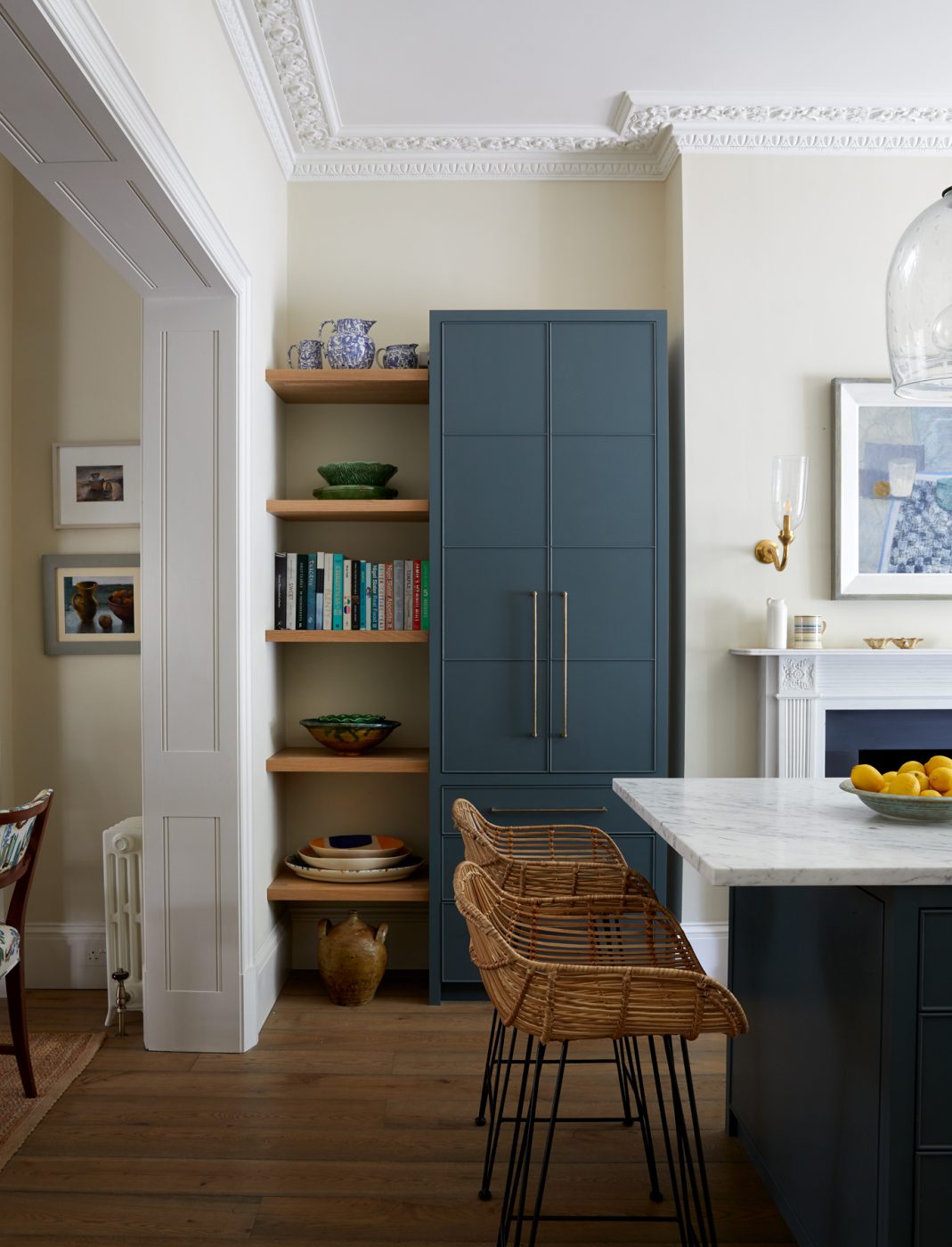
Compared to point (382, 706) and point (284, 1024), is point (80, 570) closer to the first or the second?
point (382, 706)

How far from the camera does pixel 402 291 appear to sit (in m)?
3.95

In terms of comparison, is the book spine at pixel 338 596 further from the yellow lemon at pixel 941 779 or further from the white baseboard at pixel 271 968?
the yellow lemon at pixel 941 779

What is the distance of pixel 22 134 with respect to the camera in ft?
6.74

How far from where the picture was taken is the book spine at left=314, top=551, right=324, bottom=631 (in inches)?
144

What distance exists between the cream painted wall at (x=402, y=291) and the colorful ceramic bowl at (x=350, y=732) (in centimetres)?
27

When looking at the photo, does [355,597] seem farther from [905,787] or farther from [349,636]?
[905,787]

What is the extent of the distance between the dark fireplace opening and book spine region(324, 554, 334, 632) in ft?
6.11

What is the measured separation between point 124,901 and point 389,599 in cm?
140

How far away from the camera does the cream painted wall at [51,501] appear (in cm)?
371

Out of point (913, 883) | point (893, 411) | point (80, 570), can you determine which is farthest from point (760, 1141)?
point (80, 570)

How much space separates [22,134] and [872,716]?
10.5ft

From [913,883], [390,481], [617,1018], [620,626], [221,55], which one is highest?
[221,55]

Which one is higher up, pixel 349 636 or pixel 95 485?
pixel 95 485

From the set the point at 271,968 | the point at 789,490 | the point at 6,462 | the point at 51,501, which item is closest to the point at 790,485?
the point at 789,490
